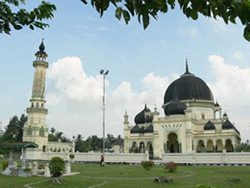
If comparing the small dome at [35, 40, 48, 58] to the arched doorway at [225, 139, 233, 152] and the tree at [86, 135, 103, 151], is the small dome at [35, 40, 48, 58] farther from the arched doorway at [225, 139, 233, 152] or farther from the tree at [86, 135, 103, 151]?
the tree at [86, 135, 103, 151]

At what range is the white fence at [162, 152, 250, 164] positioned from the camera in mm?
25688

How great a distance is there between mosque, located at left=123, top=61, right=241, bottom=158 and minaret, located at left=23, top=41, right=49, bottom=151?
14.3 metres

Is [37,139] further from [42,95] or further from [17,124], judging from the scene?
[17,124]

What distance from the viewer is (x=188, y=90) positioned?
43844 mm

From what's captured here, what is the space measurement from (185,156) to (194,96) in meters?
17.5

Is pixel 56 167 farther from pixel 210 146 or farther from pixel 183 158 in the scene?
pixel 210 146

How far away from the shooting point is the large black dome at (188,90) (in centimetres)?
4350

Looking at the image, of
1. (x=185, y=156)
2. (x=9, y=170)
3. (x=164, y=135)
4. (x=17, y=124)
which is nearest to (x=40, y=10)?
(x=9, y=170)

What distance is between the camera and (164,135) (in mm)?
38625

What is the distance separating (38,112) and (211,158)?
28455 millimetres

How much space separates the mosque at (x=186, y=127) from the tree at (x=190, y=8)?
3401 centimetres

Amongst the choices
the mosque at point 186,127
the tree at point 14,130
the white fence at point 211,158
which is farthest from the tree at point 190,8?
the tree at point 14,130

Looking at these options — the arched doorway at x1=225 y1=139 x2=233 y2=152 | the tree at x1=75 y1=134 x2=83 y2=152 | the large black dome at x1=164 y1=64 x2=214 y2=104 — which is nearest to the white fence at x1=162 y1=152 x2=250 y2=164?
the arched doorway at x1=225 y1=139 x2=233 y2=152

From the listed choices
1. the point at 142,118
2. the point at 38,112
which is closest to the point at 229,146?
the point at 142,118
